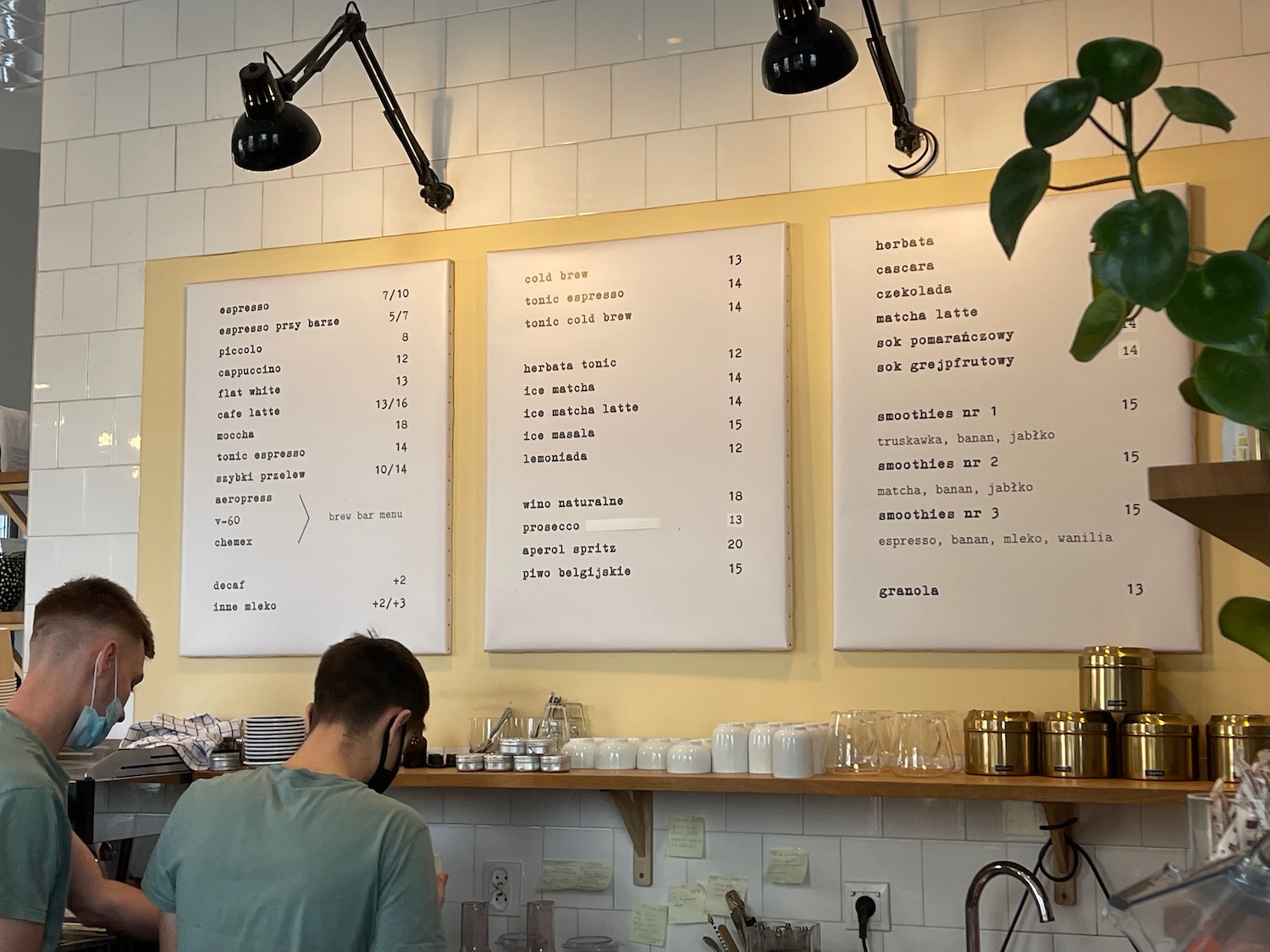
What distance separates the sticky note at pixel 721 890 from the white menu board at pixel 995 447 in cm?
60

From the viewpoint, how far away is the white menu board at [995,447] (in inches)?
109

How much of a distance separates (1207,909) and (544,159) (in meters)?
2.78

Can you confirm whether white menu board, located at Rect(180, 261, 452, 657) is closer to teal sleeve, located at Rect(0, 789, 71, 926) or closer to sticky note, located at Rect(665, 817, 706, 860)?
sticky note, located at Rect(665, 817, 706, 860)

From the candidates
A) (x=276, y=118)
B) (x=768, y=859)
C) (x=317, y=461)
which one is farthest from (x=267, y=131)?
(x=768, y=859)

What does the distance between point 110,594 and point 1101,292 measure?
2159mm

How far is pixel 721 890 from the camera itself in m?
3.03

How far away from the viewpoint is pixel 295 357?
351cm

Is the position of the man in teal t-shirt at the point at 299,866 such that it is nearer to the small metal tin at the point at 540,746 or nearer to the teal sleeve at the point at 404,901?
the teal sleeve at the point at 404,901

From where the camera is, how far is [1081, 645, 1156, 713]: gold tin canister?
8.53ft

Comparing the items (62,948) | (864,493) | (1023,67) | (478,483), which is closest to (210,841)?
(62,948)

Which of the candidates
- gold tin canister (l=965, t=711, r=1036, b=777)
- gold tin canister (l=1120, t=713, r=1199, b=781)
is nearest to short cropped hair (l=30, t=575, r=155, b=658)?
gold tin canister (l=965, t=711, r=1036, b=777)

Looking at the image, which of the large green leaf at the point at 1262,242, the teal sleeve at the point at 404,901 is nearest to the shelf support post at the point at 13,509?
the teal sleeve at the point at 404,901

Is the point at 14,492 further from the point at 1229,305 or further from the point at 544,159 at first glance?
the point at 1229,305

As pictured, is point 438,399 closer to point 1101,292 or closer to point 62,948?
point 62,948
